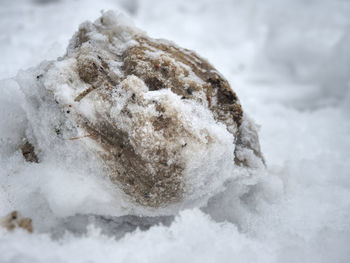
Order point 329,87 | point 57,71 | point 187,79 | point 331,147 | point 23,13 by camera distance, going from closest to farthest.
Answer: point 57,71
point 187,79
point 331,147
point 329,87
point 23,13

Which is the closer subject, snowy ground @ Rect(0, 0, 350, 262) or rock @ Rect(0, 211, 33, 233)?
rock @ Rect(0, 211, 33, 233)

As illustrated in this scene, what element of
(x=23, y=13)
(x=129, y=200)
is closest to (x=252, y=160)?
(x=129, y=200)

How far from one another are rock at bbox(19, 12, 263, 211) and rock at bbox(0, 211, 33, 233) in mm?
588

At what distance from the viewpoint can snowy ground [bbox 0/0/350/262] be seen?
2180mm

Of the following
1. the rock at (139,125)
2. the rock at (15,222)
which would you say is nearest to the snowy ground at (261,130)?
the rock at (15,222)

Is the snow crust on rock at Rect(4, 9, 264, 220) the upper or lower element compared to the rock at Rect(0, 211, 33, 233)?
upper

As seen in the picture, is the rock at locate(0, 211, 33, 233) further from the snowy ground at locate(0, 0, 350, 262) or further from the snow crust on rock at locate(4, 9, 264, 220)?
the snow crust on rock at locate(4, 9, 264, 220)

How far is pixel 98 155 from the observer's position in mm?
2213

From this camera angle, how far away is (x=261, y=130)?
5.11 meters

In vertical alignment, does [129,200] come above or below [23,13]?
below

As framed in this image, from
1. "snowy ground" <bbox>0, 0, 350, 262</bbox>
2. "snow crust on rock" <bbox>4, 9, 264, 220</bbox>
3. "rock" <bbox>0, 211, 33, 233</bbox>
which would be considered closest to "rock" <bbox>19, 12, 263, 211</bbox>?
"snow crust on rock" <bbox>4, 9, 264, 220</bbox>

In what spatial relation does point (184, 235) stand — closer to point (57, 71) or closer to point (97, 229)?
point (97, 229)

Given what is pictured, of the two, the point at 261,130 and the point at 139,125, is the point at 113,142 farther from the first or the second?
the point at 261,130

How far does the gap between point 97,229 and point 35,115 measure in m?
1.16
